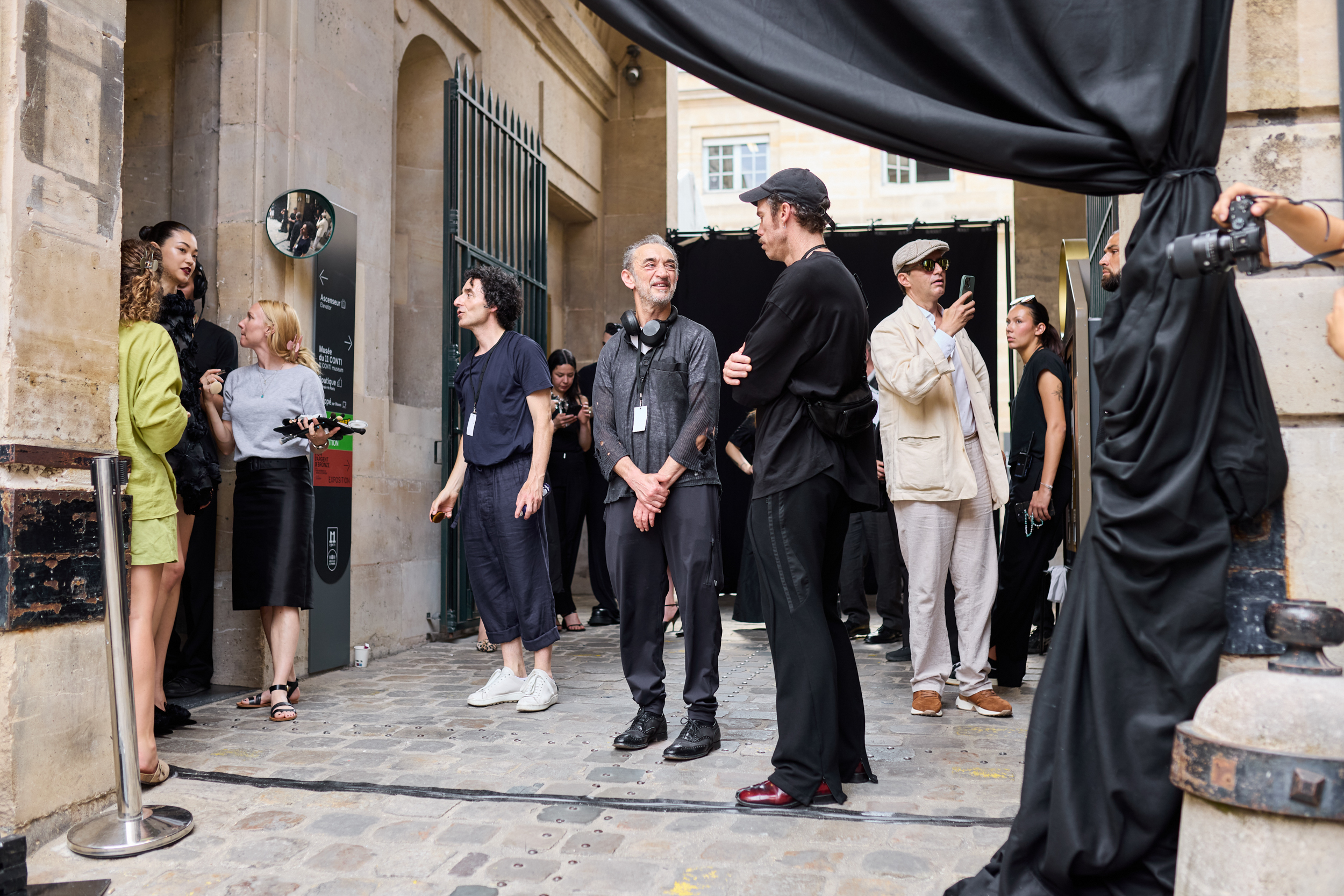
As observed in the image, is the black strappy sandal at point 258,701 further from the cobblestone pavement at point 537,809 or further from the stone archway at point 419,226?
the stone archway at point 419,226

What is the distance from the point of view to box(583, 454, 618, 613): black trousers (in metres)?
7.68

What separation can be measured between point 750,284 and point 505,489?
6.23 meters

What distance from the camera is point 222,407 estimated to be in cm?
466

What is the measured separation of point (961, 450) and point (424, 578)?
12.1 ft

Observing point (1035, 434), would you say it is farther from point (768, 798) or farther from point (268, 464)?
point (268, 464)

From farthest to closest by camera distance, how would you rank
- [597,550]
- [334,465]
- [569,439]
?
[597,550]
[569,439]
[334,465]

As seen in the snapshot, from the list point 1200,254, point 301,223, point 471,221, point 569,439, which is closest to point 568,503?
point 569,439

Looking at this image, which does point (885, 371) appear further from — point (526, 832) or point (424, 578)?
point (424, 578)

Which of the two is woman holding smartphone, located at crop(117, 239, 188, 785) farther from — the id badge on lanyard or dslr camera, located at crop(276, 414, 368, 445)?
the id badge on lanyard

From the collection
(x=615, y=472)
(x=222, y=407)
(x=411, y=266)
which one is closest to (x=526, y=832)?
(x=615, y=472)

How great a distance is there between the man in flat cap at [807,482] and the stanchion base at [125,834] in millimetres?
1560

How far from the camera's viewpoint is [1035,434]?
4898 millimetres

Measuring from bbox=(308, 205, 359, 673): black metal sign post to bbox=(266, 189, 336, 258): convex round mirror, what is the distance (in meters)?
0.09

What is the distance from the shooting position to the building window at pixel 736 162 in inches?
937
